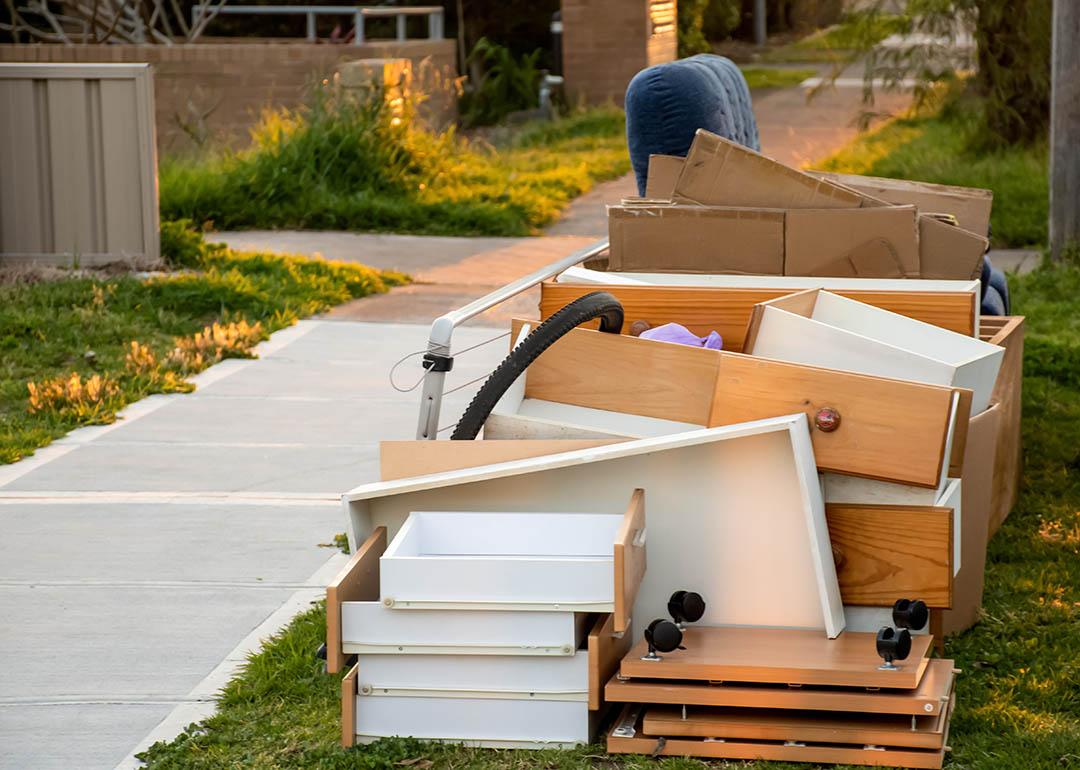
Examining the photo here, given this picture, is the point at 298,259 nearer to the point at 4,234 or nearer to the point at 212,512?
the point at 4,234

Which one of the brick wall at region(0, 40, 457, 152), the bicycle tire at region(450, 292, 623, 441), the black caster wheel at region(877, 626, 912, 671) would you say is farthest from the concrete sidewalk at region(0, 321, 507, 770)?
the brick wall at region(0, 40, 457, 152)

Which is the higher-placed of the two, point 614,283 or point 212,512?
point 614,283

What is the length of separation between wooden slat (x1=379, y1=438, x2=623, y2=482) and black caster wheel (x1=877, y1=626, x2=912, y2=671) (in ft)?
2.57

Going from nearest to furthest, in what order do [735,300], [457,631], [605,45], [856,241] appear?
[457,631]
[735,300]
[856,241]
[605,45]

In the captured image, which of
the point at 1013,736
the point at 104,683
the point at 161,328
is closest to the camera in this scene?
the point at 1013,736

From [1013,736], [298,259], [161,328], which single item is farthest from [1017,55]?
[1013,736]

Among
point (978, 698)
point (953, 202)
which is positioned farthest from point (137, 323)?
point (978, 698)

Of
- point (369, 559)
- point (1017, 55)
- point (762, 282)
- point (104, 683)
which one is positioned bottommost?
point (104, 683)

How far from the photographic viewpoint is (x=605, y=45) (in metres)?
19.2

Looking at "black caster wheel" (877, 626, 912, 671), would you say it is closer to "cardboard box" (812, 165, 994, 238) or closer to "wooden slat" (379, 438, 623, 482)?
"wooden slat" (379, 438, 623, 482)

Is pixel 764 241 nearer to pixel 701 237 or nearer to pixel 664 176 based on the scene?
pixel 701 237

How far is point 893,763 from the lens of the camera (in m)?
3.32

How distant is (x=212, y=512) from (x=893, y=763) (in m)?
2.99

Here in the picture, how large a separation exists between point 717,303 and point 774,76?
774 inches
